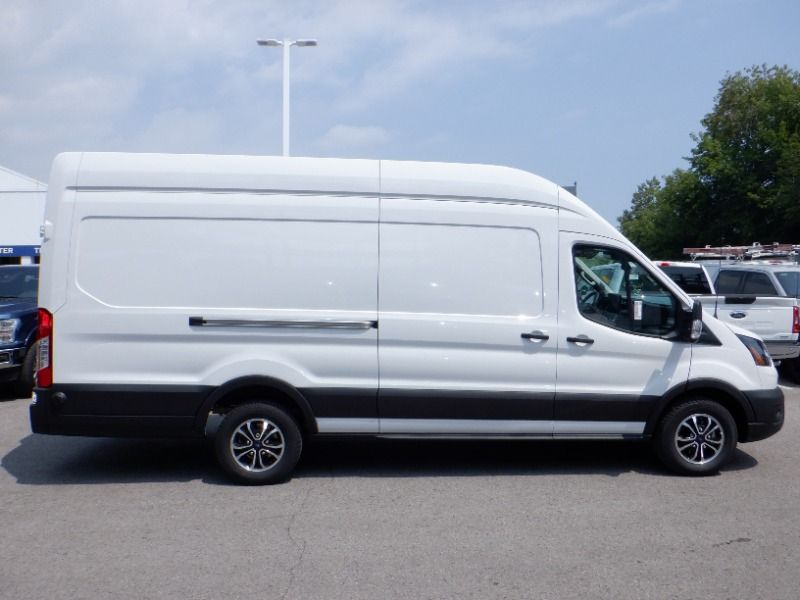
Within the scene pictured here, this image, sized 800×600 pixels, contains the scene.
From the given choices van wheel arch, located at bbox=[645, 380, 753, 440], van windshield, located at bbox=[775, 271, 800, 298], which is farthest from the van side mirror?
van windshield, located at bbox=[775, 271, 800, 298]

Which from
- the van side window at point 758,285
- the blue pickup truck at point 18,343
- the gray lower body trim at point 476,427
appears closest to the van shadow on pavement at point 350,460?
the gray lower body trim at point 476,427

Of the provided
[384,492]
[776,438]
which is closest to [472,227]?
[384,492]

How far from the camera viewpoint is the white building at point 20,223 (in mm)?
33969

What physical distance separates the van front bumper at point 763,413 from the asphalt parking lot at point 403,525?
383 millimetres

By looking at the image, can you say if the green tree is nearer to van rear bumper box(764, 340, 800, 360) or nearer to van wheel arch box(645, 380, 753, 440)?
van rear bumper box(764, 340, 800, 360)

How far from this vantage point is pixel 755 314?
12070 mm

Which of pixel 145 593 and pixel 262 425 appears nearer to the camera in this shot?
pixel 145 593

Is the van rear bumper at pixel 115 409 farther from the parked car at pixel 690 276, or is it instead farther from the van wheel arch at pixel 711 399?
the parked car at pixel 690 276

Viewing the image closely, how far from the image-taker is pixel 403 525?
5.68m

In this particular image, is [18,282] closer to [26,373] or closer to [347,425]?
[26,373]

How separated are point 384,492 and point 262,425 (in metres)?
1.09

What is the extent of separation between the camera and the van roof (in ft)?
21.2

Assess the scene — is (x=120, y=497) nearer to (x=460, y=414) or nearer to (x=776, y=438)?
(x=460, y=414)

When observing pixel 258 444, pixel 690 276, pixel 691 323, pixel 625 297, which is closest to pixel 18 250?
pixel 690 276
